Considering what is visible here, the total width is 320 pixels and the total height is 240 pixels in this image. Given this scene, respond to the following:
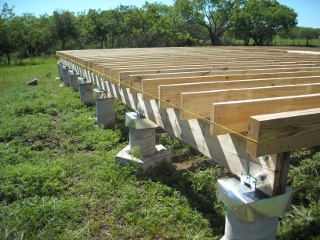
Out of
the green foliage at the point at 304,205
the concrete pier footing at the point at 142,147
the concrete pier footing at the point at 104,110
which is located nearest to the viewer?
the green foliage at the point at 304,205

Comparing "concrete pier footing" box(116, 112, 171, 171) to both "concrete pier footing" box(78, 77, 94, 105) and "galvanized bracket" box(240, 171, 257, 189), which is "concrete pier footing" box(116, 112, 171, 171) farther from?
"concrete pier footing" box(78, 77, 94, 105)

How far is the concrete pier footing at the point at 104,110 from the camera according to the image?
6.68 metres

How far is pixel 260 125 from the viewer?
1614 mm

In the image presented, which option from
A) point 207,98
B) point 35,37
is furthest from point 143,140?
point 35,37

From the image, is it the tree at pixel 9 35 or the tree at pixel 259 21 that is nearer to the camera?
the tree at pixel 9 35

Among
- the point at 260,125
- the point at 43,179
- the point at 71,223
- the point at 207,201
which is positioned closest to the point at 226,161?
the point at 260,125

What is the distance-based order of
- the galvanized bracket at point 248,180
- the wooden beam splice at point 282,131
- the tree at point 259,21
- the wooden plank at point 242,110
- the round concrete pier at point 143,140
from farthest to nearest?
the tree at point 259,21 < the round concrete pier at point 143,140 < the galvanized bracket at point 248,180 < the wooden plank at point 242,110 < the wooden beam splice at point 282,131

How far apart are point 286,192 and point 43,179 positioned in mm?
3314

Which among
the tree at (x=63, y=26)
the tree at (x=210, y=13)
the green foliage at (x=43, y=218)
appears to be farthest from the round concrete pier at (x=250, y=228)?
the tree at (x=210, y=13)

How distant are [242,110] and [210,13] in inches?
1925

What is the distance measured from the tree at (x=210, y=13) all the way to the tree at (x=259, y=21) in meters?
1.83

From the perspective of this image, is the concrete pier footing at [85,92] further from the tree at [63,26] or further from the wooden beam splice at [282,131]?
the tree at [63,26]

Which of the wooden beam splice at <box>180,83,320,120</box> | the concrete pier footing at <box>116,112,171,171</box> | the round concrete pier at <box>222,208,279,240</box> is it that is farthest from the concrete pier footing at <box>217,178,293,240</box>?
the concrete pier footing at <box>116,112,171,171</box>

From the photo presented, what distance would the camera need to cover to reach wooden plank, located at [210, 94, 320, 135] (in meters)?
1.89
